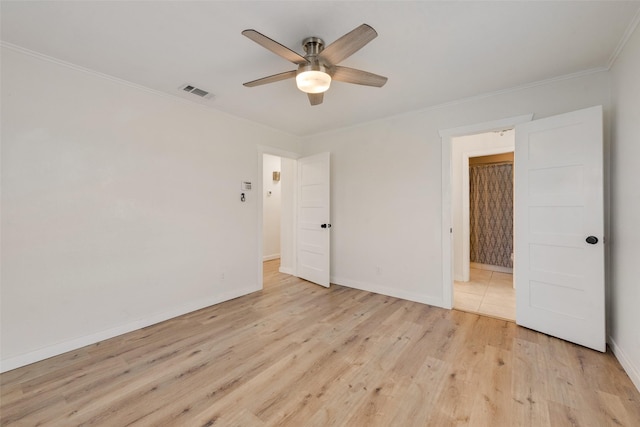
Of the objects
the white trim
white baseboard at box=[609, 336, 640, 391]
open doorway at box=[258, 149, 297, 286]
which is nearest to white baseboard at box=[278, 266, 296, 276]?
open doorway at box=[258, 149, 297, 286]

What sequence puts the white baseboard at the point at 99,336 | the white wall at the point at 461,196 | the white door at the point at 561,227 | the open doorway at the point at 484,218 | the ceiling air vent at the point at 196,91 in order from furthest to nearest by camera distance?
the white wall at the point at 461,196
the open doorway at the point at 484,218
the ceiling air vent at the point at 196,91
the white door at the point at 561,227
the white baseboard at the point at 99,336

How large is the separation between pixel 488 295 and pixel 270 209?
15.9ft

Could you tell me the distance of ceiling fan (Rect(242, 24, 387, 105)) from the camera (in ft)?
5.54

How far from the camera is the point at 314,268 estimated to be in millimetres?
4402

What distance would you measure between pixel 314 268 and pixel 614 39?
159 inches

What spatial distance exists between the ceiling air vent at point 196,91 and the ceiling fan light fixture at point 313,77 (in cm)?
149

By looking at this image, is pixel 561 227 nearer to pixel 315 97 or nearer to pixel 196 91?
pixel 315 97

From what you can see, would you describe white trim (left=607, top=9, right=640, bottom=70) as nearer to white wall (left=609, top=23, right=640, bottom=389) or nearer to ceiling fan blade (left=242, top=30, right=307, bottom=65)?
white wall (left=609, top=23, right=640, bottom=389)

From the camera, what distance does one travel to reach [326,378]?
6.50 ft

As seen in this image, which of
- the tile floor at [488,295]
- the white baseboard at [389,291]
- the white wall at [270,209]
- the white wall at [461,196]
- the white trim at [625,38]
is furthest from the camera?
the white wall at [270,209]

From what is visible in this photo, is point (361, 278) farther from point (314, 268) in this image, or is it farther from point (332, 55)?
point (332, 55)

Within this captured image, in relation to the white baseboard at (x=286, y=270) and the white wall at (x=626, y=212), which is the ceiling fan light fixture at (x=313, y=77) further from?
the white baseboard at (x=286, y=270)

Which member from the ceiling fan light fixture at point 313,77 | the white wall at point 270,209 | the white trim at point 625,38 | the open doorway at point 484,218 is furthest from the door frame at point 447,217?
the white wall at point 270,209

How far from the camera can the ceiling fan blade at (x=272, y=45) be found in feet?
5.15
